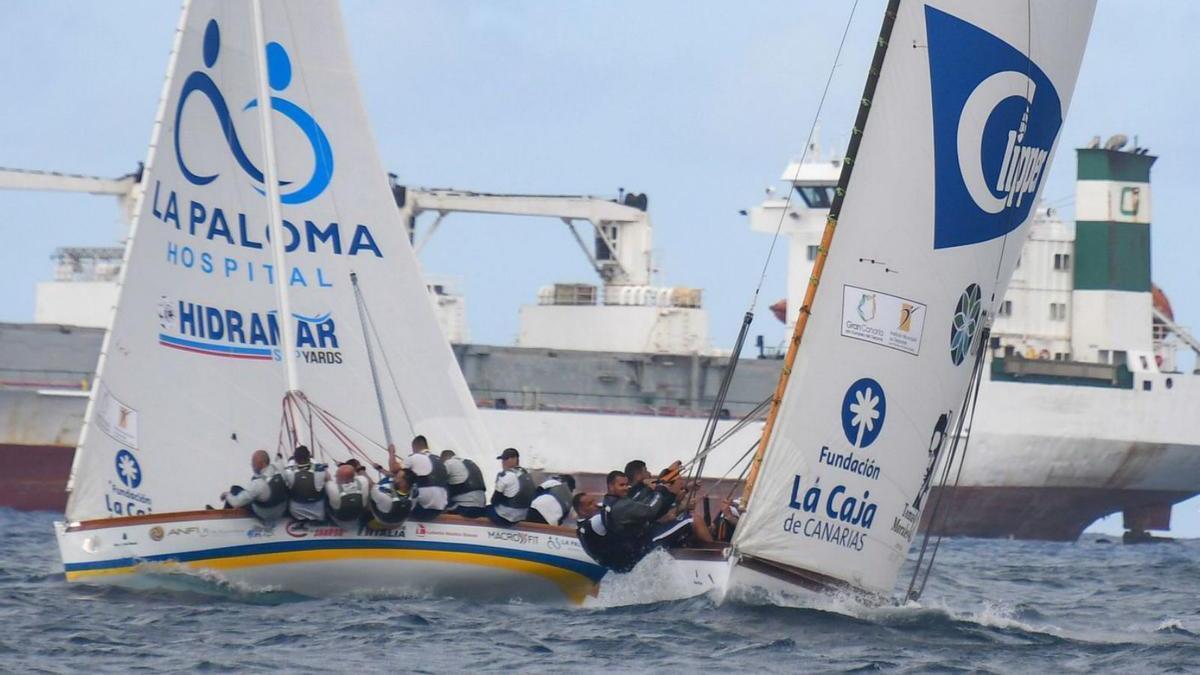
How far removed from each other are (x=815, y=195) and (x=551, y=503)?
2894cm

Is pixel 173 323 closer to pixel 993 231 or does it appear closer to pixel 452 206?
pixel 993 231

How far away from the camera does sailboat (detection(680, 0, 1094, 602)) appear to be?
49.9ft

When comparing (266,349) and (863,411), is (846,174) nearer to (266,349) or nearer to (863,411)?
(863,411)

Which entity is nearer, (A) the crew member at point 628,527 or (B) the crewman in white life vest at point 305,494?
(A) the crew member at point 628,527

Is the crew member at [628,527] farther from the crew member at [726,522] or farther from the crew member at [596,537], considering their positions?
the crew member at [726,522]

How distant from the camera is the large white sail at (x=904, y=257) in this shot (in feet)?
49.9

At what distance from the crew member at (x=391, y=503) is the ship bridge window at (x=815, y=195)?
29140mm

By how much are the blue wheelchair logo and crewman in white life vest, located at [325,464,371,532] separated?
3.69 meters

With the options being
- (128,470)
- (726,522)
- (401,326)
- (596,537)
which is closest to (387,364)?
(401,326)

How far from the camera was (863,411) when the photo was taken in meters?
15.4

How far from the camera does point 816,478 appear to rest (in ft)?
50.8

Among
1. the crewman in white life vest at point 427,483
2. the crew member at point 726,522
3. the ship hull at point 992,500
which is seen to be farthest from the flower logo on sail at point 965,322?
the ship hull at point 992,500

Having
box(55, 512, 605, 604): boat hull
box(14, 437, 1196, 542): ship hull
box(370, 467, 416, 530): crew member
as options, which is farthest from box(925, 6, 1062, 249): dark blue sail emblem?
box(14, 437, 1196, 542): ship hull

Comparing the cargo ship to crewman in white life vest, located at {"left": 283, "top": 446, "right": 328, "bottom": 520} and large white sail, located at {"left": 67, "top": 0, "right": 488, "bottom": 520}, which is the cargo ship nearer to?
large white sail, located at {"left": 67, "top": 0, "right": 488, "bottom": 520}
